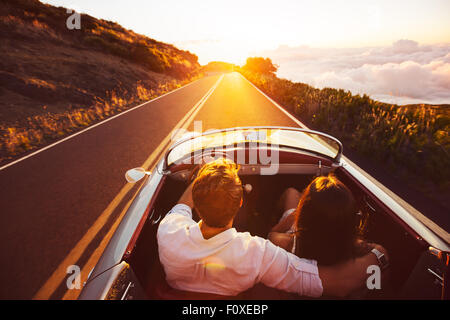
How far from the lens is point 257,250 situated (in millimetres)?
1237

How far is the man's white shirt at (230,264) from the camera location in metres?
1.21

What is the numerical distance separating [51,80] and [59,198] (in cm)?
1423

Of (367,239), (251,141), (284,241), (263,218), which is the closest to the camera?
(284,241)

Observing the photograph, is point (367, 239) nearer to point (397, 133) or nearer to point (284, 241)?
point (284, 241)

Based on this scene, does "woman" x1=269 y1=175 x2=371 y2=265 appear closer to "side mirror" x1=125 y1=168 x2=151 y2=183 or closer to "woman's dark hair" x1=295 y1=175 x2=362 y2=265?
"woman's dark hair" x1=295 y1=175 x2=362 y2=265

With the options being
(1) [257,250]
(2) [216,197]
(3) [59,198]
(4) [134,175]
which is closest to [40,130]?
(3) [59,198]

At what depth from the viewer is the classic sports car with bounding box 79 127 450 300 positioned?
1.33 metres

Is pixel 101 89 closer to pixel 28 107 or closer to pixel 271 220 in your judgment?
pixel 28 107

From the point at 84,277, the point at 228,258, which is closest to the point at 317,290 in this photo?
the point at 228,258

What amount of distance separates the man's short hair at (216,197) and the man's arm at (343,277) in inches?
24.8

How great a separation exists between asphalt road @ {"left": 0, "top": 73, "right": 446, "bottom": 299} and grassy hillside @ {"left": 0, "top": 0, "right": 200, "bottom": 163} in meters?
1.57

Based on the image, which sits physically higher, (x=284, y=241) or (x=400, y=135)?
(x=400, y=135)

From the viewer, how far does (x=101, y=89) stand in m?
15.4
